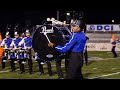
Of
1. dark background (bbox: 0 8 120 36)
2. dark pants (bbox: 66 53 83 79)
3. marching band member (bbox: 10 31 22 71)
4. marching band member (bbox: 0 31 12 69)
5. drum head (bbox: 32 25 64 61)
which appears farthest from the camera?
dark background (bbox: 0 8 120 36)

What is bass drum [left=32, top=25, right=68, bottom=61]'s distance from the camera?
9.88m

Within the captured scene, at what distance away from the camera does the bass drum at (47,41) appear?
9.88 metres

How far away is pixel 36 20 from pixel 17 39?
22174 mm

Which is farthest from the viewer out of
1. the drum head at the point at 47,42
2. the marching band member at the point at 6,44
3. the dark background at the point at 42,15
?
the dark background at the point at 42,15

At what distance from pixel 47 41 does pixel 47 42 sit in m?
0.09

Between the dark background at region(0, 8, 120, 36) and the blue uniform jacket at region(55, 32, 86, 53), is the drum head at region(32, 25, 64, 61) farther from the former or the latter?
the dark background at region(0, 8, 120, 36)

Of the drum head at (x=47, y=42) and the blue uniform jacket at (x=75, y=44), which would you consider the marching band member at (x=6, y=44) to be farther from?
the blue uniform jacket at (x=75, y=44)

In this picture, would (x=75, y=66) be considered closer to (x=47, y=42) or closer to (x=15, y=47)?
(x=47, y=42)

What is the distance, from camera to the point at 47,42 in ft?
32.6

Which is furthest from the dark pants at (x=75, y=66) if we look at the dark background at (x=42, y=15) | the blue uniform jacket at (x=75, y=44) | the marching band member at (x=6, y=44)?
the dark background at (x=42, y=15)

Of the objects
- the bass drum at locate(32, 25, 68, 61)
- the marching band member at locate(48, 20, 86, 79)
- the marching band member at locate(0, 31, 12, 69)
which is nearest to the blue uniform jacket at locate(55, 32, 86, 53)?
the marching band member at locate(48, 20, 86, 79)
